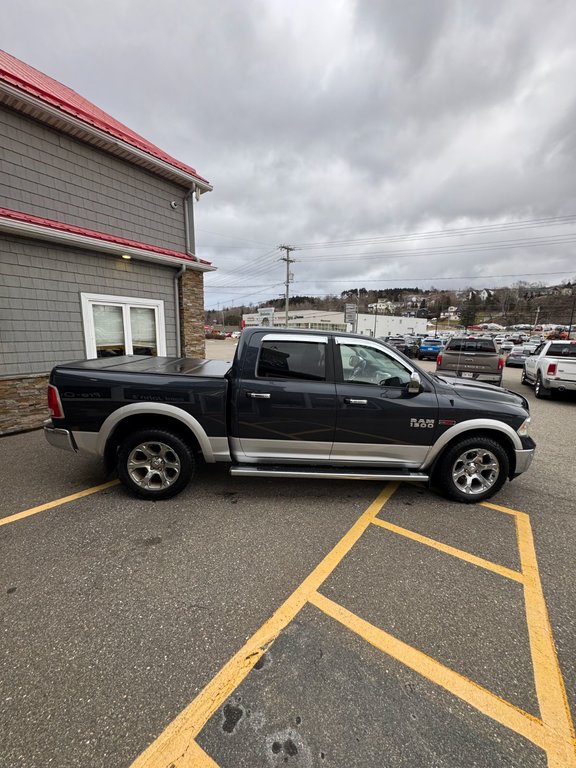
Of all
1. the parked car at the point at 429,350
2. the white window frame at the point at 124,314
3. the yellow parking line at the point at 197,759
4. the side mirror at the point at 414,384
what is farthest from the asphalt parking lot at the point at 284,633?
the parked car at the point at 429,350

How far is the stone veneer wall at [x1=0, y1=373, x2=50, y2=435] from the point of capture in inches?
229

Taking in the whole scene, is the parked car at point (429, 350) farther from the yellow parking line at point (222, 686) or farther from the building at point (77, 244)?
the yellow parking line at point (222, 686)

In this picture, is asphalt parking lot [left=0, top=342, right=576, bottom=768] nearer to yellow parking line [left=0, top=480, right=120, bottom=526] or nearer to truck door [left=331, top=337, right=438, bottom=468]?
yellow parking line [left=0, top=480, right=120, bottom=526]

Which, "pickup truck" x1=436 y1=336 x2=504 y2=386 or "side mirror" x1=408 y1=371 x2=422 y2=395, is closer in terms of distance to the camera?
"side mirror" x1=408 y1=371 x2=422 y2=395

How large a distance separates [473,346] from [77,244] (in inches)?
435

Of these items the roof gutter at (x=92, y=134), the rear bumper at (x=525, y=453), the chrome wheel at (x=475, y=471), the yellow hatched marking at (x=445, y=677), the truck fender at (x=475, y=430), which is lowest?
the yellow hatched marking at (x=445, y=677)

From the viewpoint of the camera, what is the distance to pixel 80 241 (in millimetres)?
6371

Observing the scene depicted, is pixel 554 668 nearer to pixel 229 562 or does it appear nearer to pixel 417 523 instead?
pixel 417 523

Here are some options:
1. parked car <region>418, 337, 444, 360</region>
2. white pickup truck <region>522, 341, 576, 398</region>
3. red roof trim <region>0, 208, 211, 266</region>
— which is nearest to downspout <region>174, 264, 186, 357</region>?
red roof trim <region>0, 208, 211, 266</region>

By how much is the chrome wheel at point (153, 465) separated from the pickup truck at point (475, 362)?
8.70 metres

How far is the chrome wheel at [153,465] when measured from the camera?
3.59 meters

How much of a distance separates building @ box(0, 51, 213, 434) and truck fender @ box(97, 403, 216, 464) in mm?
3728

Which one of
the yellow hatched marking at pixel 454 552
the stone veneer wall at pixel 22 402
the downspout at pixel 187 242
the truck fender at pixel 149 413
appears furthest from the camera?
the downspout at pixel 187 242

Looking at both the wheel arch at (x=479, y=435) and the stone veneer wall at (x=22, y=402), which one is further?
the stone veneer wall at (x=22, y=402)
